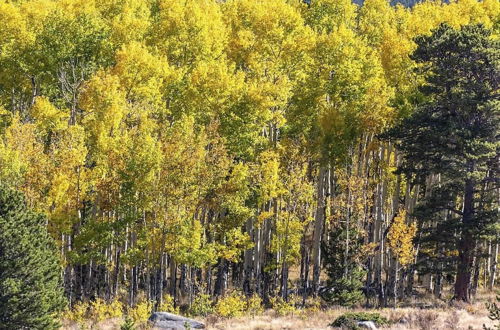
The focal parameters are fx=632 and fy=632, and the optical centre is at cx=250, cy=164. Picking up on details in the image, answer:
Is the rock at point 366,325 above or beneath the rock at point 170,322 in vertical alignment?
above

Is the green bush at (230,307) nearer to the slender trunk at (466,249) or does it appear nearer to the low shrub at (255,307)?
the low shrub at (255,307)

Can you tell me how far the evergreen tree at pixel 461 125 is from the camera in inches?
1326

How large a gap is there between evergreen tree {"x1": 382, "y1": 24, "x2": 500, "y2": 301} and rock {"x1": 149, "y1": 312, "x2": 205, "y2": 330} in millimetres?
13782

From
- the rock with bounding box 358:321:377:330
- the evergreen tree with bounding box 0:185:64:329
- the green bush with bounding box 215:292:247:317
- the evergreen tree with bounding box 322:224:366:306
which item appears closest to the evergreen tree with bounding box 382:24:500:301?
the evergreen tree with bounding box 322:224:366:306

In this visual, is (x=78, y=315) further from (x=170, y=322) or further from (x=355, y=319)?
(x=355, y=319)

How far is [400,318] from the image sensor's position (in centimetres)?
3070

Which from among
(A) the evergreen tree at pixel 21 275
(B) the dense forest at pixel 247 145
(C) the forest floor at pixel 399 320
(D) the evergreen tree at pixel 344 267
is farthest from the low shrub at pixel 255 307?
(A) the evergreen tree at pixel 21 275

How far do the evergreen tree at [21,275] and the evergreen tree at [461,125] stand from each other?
19.9 metres

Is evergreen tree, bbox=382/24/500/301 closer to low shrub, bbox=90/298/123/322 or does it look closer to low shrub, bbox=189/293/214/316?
low shrub, bbox=189/293/214/316

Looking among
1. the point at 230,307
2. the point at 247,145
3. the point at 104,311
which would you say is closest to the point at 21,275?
the point at 104,311

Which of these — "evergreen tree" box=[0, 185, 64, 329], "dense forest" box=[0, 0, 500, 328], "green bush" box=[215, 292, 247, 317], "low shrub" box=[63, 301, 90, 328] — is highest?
"dense forest" box=[0, 0, 500, 328]

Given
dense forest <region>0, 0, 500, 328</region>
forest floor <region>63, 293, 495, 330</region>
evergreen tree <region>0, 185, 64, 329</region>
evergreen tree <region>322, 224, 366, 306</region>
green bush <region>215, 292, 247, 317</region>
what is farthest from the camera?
evergreen tree <region>322, 224, 366, 306</region>

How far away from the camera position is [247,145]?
3812 centimetres

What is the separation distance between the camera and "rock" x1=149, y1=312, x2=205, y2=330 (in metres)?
29.7
